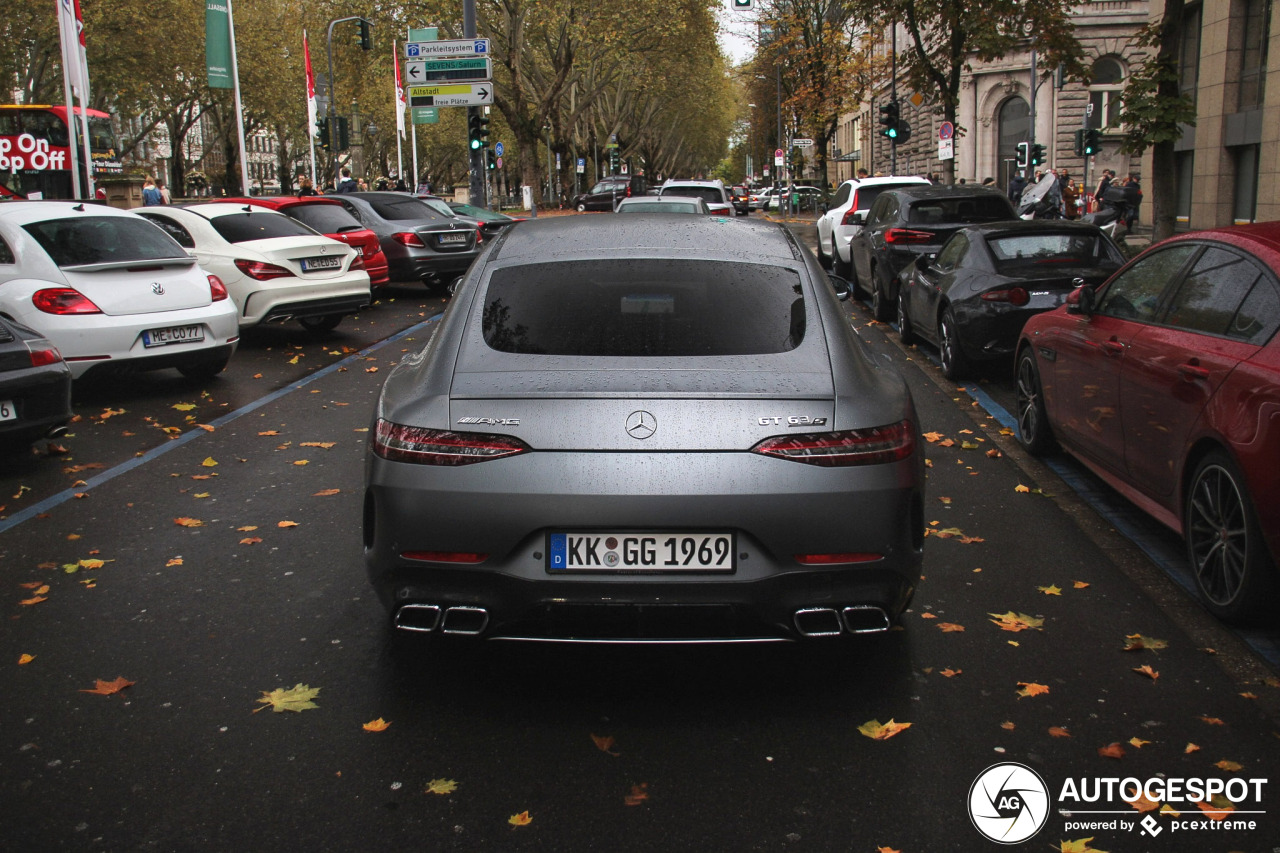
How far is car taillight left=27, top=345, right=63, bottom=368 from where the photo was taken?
25.0ft

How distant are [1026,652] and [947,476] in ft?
9.61

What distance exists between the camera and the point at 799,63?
49875mm

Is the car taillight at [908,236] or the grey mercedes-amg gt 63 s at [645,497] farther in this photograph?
the car taillight at [908,236]

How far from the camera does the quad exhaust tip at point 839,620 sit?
3.70 metres

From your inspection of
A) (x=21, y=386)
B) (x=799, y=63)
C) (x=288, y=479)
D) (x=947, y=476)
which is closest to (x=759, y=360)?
(x=947, y=476)

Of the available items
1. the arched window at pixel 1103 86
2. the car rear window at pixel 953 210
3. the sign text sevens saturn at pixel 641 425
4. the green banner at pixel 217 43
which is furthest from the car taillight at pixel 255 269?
the arched window at pixel 1103 86

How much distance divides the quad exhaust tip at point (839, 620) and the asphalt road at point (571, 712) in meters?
0.32

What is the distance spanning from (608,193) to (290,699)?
142ft

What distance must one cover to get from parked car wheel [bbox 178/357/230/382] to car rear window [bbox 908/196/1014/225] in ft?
25.5

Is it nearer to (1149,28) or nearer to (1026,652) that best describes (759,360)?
(1026,652)

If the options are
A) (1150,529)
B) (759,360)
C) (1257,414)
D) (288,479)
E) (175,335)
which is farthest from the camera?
(175,335)

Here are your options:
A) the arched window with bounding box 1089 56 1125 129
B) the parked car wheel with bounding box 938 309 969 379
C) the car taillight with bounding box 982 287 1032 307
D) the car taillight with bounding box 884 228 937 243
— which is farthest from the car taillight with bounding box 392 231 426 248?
the arched window with bounding box 1089 56 1125 129

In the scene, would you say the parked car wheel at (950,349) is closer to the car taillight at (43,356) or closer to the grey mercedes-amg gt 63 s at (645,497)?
the grey mercedes-amg gt 63 s at (645,497)

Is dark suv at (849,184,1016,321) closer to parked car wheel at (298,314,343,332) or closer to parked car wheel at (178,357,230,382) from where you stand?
parked car wheel at (298,314,343,332)
